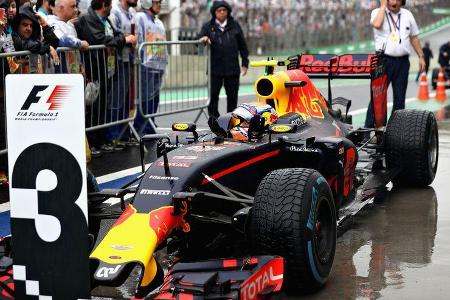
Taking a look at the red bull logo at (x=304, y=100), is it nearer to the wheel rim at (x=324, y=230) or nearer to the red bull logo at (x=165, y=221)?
the wheel rim at (x=324, y=230)

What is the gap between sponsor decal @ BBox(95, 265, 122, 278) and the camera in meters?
4.78

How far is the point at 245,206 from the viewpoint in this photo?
5.89 m

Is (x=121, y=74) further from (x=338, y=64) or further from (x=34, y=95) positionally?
(x=34, y=95)

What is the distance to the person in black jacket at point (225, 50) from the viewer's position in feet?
43.4

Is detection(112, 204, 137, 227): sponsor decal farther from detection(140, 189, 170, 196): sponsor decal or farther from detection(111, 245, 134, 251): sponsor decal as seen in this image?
detection(111, 245, 134, 251): sponsor decal

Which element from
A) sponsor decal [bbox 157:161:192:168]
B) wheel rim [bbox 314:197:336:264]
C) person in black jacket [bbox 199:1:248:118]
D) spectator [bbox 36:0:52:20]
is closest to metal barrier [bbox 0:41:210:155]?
spectator [bbox 36:0:52:20]

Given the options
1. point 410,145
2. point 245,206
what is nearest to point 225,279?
point 245,206

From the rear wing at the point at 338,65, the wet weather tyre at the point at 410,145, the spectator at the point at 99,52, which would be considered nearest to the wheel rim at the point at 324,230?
the wet weather tyre at the point at 410,145

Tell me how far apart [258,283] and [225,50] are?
28.3 ft

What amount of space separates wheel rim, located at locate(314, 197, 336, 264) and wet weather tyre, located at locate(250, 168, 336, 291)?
3 centimetres

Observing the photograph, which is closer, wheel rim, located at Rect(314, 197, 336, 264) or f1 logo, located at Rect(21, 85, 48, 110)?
f1 logo, located at Rect(21, 85, 48, 110)

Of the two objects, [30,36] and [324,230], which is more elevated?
[30,36]

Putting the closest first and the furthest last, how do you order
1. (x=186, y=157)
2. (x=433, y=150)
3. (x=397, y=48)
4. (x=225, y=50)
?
(x=186, y=157)
(x=433, y=150)
(x=397, y=48)
(x=225, y=50)

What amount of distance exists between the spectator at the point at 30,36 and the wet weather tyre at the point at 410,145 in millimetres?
3709
